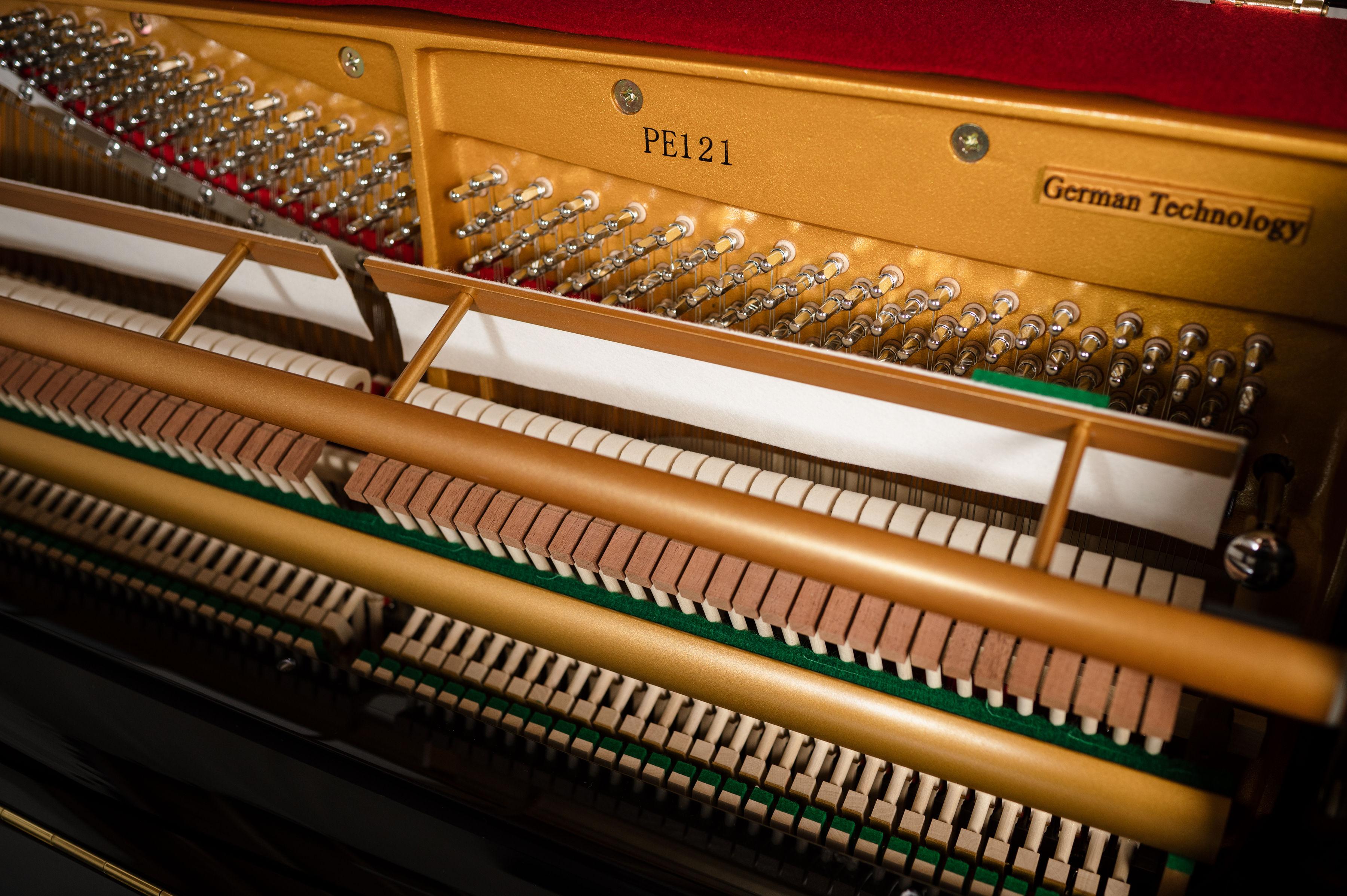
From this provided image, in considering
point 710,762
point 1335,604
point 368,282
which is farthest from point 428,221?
point 1335,604

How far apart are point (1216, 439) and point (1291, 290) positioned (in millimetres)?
223

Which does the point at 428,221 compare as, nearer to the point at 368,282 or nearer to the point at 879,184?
the point at 368,282

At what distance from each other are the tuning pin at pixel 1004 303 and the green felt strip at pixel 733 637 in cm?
57

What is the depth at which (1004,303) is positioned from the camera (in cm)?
142

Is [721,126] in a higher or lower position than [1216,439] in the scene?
higher

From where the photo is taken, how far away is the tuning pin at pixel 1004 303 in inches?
55.7

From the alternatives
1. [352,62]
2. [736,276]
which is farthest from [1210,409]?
[352,62]

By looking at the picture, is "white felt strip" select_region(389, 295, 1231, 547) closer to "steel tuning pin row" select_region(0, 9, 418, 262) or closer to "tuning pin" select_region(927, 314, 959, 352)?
"tuning pin" select_region(927, 314, 959, 352)

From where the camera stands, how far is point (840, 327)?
5.18 feet

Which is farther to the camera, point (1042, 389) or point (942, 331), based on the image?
point (942, 331)

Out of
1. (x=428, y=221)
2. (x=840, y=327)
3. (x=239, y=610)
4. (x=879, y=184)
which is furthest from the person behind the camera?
(x=239, y=610)

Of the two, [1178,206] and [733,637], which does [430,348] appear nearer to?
[733,637]

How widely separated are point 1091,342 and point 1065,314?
0.17 feet

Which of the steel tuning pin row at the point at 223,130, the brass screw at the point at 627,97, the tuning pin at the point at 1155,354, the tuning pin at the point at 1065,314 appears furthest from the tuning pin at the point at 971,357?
the steel tuning pin row at the point at 223,130
